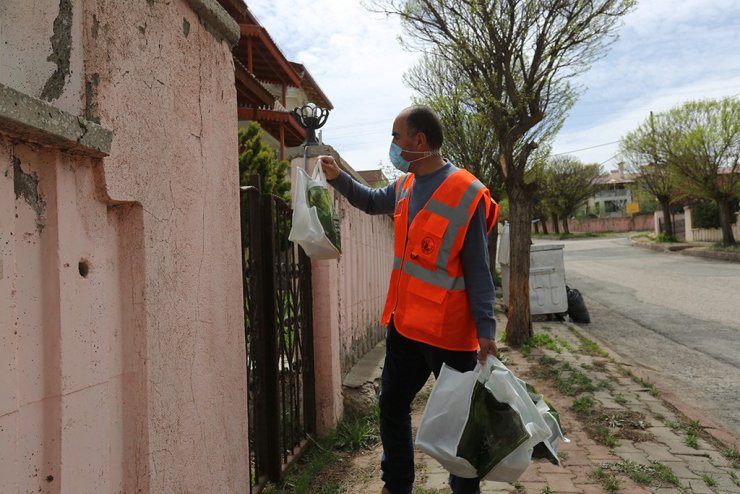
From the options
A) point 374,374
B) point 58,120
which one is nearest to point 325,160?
point 58,120

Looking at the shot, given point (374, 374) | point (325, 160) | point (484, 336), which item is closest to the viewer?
point (484, 336)

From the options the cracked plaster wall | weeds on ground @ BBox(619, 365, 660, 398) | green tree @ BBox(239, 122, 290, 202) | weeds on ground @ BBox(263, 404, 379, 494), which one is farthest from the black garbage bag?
the cracked plaster wall

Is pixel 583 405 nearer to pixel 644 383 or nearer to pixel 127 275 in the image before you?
pixel 644 383

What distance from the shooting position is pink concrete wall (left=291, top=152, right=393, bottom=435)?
407 centimetres

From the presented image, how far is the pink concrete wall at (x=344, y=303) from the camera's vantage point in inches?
160

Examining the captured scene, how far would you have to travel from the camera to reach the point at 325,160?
325 centimetres

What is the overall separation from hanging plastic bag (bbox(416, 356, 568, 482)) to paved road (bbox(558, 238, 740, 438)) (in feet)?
9.39

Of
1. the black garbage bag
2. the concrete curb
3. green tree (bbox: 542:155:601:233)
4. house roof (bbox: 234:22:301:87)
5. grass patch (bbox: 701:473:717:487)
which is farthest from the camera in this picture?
green tree (bbox: 542:155:601:233)

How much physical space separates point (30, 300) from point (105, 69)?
69cm

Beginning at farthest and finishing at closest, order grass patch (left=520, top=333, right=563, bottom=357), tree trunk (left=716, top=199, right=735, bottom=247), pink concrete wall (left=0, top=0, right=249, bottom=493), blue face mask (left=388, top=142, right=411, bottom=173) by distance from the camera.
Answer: tree trunk (left=716, top=199, right=735, bottom=247), grass patch (left=520, top=333, right=563, bottom=357), blue face mask (left=388, top=142, right=411, bottom=173), pink concrete wall (left=0, top=0, right=249, bottom=493)

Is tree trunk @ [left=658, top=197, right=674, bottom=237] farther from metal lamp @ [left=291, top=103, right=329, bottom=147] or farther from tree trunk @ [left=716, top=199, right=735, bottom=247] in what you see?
metal lamp @ [left=291, top=103, right=329, bottom=147]

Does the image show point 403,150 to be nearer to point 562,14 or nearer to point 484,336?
point 484,336

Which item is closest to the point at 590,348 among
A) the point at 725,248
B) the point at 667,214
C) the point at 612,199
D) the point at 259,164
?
the point at 259,164

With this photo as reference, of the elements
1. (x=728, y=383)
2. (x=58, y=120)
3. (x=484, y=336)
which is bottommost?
(x=728, y=383)
